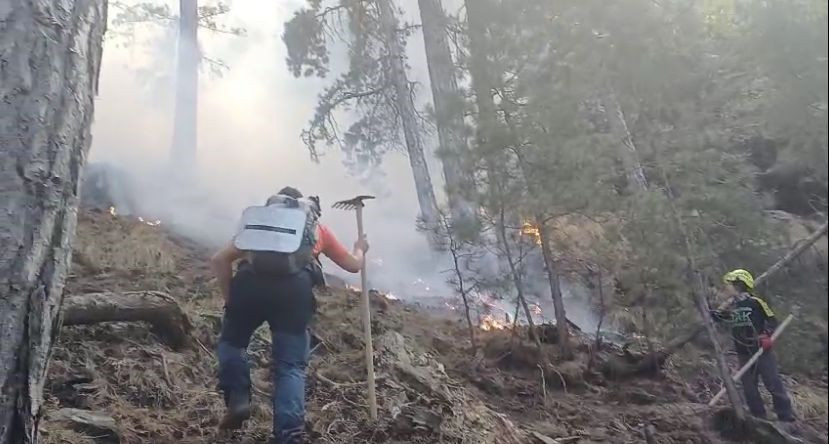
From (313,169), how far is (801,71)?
11065mm

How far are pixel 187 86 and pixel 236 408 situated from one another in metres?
11.4

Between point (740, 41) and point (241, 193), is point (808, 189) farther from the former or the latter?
point (241, 193)

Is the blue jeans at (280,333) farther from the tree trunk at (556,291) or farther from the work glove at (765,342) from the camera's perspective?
the tree trunk at (556,291)

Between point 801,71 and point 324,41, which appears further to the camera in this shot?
point 324,41

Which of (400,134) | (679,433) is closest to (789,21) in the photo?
(679,433)

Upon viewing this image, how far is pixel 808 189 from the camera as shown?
196 cm

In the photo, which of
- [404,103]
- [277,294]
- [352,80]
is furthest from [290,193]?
[352,80]

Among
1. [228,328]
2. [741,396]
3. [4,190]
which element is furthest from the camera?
[228,328]

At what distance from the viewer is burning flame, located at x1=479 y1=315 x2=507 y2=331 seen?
637cm

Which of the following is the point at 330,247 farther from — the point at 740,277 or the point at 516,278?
the point at 516,278

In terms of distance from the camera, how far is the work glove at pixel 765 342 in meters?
2.41

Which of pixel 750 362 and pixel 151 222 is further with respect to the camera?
pixel 151 222

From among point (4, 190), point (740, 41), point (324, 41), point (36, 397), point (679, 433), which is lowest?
point (679, 433)

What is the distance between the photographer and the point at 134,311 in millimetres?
5039
